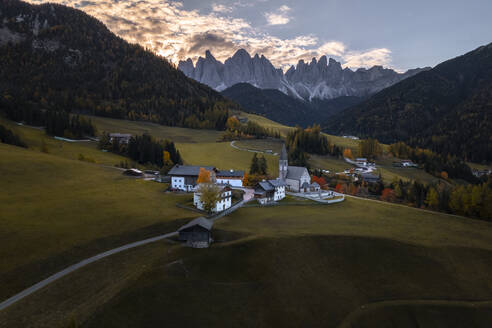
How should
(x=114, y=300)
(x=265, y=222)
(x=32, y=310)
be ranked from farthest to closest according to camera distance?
(x=265, y=222), (x=114, y=300), (x=32, y=310)

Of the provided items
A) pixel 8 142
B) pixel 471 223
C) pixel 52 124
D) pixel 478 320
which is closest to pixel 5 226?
pixel 478 320

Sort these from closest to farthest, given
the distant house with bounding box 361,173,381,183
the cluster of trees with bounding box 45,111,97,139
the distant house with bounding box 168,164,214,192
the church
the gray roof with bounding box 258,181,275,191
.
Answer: the gray roof with bounding box 258,181,275,191, the distant house with bounding box 168,164,214,192, the church, the distant house with bounding box 361,173,381,183, the cluster of trees with bounding box 45,111,97,139

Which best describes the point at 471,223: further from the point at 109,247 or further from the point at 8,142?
the point at 8,142

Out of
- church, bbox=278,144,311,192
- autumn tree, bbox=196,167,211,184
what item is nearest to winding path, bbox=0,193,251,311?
autumn tree, bbox=196,167,211,184

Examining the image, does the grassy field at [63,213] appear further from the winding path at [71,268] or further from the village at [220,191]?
the village at [220,191]

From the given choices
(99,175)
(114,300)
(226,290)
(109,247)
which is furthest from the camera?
(99,175)

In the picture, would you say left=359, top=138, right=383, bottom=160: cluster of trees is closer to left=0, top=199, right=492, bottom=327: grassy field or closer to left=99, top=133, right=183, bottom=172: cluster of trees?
left=99, top=133, right=183, bottom=172: cluster of trees

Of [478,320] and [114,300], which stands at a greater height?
[114,300]
